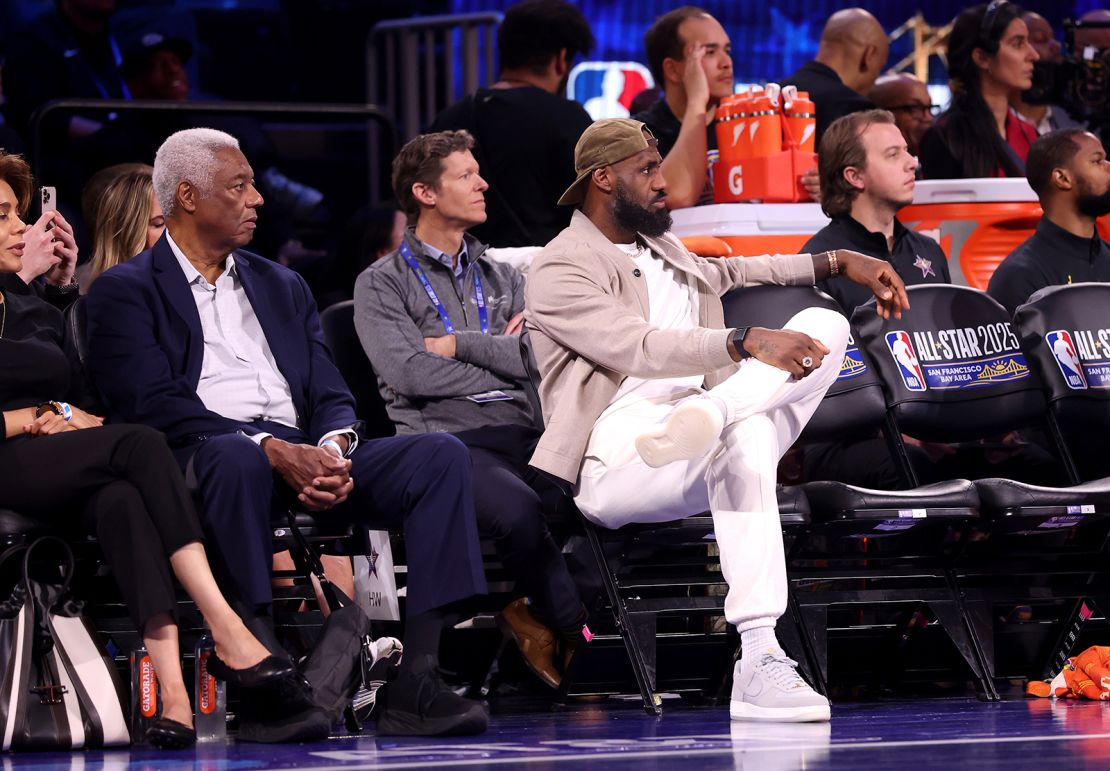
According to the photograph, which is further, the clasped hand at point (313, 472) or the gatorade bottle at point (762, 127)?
the gatorade bottle at point (762, 127)

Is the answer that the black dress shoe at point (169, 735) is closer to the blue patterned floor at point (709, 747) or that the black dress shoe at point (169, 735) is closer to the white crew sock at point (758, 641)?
the blue patterned floor at point (709, 747)

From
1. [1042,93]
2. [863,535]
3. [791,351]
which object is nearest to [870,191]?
[863,535]

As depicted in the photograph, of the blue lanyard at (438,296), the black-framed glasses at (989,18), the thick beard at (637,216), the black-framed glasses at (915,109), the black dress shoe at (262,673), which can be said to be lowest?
the black dress shoe at (262,673)

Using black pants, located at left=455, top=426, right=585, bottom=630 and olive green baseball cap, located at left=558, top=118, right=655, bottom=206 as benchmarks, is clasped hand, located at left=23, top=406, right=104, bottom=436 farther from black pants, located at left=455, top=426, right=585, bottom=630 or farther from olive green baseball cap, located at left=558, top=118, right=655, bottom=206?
olive green baseball cap, located at left=558, top=118, right=655, bottom=206

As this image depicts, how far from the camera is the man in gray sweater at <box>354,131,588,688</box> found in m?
4.29

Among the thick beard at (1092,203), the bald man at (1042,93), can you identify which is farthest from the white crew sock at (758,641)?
the bald man at (1042,93)

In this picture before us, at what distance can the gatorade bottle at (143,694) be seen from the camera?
3.73 meters

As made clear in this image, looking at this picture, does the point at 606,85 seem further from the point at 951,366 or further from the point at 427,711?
the point at 427,711

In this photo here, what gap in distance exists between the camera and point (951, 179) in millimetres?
6695

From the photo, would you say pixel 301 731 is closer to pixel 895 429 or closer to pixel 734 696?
pixel 734 696

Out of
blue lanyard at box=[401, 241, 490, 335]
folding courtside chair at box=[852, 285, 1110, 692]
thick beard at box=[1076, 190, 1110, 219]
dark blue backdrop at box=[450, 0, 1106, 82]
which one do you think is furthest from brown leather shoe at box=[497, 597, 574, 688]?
dark blue backdrop at box=[450, 0, 1106, 82]

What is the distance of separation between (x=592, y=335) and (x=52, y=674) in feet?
5.15

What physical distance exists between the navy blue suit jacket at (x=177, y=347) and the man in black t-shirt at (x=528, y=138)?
61.0 inches

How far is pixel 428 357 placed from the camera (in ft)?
15.7
